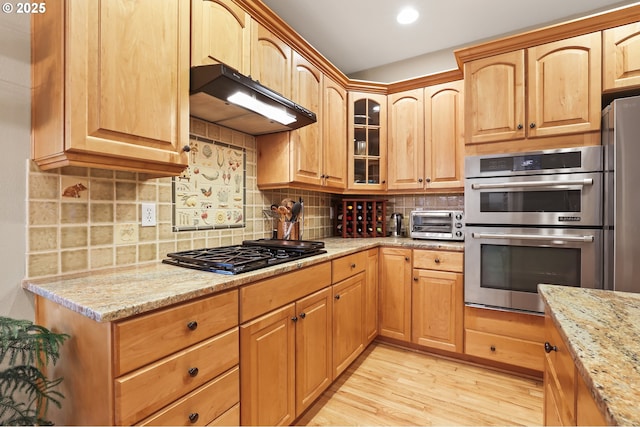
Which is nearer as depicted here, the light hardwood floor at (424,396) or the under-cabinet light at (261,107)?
the under-cabinet light at (261,107)

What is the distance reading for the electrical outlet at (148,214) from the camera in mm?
1538

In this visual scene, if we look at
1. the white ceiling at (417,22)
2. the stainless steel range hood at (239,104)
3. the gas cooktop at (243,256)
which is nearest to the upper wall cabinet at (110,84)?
the stainless steel range hood at (239,104)

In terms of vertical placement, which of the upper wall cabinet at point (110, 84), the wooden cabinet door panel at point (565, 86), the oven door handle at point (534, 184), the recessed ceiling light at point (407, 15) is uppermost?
the recessed ceiling light at point (407, 15)

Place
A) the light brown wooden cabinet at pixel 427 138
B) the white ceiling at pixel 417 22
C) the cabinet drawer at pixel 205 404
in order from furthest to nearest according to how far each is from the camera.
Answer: the light brown wooden cabinet at pixel 427 138 < the white ceiling at pixel 417 22 < the cabinet drawer at pixel 205 404

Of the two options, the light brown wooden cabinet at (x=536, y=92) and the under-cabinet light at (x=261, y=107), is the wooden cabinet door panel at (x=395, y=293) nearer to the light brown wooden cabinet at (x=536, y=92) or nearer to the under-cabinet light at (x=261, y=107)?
the light brown wooden cabinet at (x=536, y=92)

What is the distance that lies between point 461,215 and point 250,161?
1745 mm

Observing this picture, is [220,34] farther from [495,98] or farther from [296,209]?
[495,98]

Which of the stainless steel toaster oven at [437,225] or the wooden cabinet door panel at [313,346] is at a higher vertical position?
the stainless steel toaster oven at [437,225]

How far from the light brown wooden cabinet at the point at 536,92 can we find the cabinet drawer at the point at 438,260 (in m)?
0.89

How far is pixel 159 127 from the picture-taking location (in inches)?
50.4

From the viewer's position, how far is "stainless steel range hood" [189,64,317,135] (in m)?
1.38

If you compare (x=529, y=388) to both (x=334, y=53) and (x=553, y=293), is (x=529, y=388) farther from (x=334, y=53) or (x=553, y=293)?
(x=334, y=53)

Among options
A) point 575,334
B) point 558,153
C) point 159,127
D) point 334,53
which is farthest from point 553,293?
point 334,53

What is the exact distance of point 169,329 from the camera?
3.22 feet
